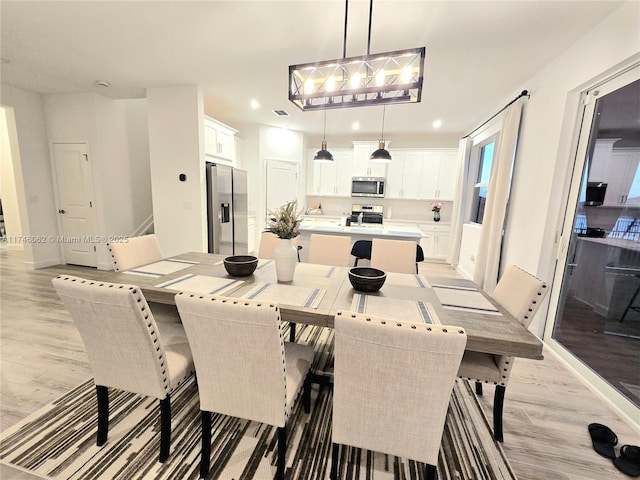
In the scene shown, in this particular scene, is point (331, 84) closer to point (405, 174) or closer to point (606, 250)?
point (606, 250)

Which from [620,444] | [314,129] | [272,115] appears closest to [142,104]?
[272,115]

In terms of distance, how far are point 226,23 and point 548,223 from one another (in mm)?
3412

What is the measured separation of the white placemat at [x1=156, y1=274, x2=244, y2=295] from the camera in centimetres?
159

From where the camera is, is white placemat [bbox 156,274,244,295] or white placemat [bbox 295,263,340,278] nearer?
white placemat [bbox 156,274,244,295]

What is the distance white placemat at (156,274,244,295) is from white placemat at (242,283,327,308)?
16cm

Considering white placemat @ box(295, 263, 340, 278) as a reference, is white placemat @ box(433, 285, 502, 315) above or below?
below

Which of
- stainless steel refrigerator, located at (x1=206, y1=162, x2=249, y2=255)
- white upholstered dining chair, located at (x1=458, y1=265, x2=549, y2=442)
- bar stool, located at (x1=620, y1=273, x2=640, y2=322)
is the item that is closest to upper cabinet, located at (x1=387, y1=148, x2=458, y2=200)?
stainless steel refrigerator, located at (x1=206, y1=162, x2=249, y2=255)

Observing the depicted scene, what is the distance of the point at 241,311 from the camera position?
100 cm

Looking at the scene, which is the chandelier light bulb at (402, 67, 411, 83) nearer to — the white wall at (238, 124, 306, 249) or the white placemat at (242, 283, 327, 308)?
the white placemat at (242, 283, 327, 308)

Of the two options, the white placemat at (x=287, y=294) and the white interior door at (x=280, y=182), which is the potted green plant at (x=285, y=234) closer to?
the white placemat at (x=287, y=294)

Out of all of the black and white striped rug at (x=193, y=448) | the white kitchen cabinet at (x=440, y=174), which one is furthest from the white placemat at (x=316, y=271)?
the white kitchen cabinet at (x=440, y=174)

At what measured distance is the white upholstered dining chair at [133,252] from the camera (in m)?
2.00

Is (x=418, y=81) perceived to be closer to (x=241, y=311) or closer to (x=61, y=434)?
(x=241, y=311)

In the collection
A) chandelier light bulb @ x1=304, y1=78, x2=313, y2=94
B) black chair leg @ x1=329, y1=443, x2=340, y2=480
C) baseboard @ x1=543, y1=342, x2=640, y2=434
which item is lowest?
baseboard @ x1=543, y1=342, x2=640, y2=434
